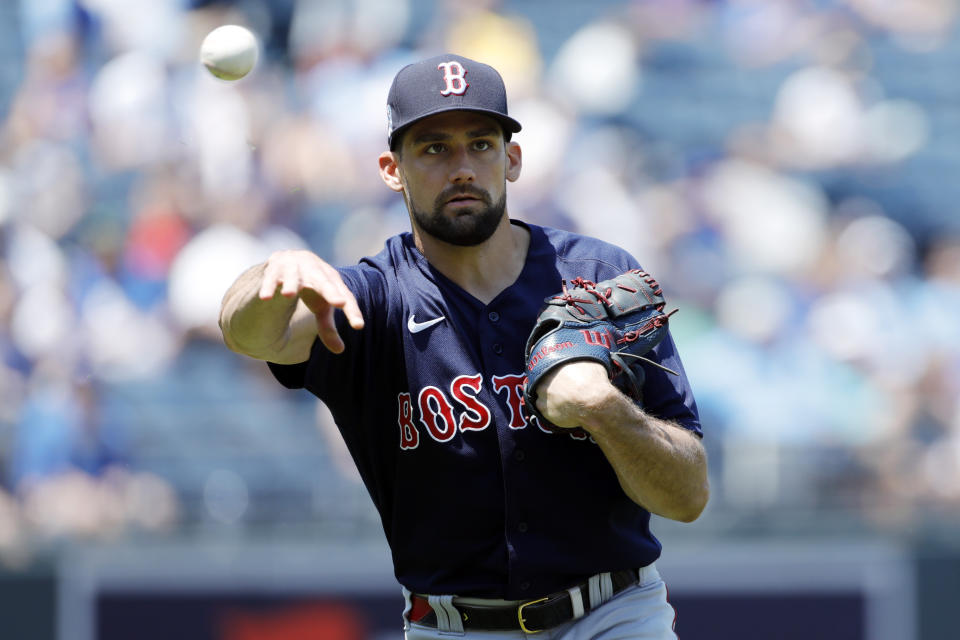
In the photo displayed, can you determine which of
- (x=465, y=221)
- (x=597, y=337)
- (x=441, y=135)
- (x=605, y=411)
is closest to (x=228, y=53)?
(x=441, y=135)

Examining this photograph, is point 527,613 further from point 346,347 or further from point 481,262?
point 481,262

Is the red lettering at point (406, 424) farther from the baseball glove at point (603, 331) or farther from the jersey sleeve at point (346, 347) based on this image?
the baseball glove at point (603, 331)

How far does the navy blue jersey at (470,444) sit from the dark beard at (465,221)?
0.13 metres

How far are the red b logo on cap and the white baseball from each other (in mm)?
964

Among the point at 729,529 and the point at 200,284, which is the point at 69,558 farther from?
the point at 729,529

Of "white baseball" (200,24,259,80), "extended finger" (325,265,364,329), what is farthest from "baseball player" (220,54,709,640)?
"white baseball" (200,24,259,80)

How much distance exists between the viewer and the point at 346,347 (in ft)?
9.93

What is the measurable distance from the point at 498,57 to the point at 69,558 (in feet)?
15.2

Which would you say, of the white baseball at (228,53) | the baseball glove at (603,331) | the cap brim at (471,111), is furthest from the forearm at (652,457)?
the white baseball at (228,53)

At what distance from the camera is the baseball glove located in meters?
2.80

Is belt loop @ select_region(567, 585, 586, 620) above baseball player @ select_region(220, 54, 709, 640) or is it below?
below

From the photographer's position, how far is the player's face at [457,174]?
3.04m

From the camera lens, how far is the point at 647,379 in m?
3.08

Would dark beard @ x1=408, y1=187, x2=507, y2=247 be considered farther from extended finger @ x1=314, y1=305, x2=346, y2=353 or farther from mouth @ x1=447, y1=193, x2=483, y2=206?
extended finger @ x1=314, y1=305, x2=346, y2=353
